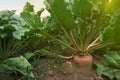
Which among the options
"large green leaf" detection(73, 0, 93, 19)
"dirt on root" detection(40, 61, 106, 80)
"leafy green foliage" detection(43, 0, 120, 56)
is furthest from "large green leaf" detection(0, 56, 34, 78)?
"large green leaf" detection(73, 0, 93, 19)

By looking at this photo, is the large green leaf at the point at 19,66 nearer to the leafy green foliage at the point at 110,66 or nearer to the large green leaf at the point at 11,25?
the large green leaf at the point at 11,25

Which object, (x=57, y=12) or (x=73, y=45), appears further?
(x=73, y=45)

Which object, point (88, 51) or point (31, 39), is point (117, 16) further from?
point (31, 39)

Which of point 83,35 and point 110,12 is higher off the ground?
point 110,12

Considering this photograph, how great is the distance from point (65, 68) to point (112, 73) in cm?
26

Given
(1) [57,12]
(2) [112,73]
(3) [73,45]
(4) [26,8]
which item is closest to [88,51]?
(3) [73,45]

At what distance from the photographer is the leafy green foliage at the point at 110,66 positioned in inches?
60.6

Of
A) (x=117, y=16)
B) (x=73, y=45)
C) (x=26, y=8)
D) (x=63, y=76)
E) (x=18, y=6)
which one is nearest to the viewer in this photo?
(x=117, y=16)

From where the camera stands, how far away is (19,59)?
4.87ft

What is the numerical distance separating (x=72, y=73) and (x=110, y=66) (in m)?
0.21

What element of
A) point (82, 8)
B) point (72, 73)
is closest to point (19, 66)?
point (72, 73)

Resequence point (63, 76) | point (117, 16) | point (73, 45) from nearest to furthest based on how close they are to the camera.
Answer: point (117, 16), point (63, 76), point (73, 45)

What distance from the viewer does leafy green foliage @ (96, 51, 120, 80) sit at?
5.05 ft

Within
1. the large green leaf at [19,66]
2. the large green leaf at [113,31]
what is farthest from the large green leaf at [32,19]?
the large green leaf at [113,31]
